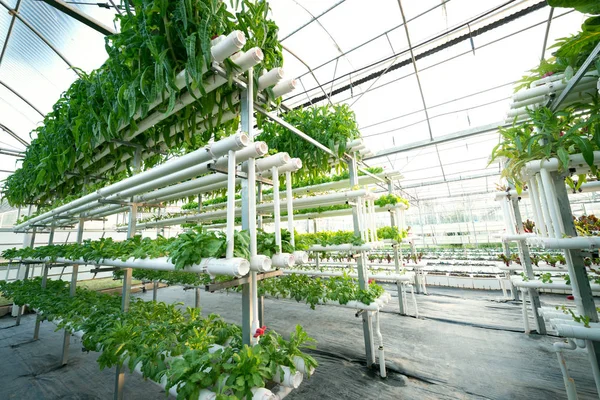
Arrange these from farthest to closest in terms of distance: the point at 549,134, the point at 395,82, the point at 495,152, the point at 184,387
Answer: the point at 395,82 < the point at 495,152 < the point at 549,134 < the point at 184,387

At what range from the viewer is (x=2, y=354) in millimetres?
3912

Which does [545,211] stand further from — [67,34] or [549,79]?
[67,34]

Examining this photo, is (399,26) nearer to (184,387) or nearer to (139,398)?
(184,387)

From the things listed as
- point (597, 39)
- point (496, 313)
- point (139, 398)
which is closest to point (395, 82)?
point (597, 39)

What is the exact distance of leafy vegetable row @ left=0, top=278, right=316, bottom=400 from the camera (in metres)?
1.27

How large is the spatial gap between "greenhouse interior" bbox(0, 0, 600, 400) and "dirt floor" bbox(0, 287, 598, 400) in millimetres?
33

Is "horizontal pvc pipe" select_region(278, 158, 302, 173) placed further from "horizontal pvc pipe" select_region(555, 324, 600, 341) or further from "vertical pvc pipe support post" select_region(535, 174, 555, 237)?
"horizontal pvc pipe" select_region(555, 324, 600, 341)

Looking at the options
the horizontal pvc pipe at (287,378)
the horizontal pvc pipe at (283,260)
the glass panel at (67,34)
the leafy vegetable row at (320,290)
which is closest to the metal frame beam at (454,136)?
the leafy vegetable row at (320,290)

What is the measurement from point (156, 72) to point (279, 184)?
244 cm

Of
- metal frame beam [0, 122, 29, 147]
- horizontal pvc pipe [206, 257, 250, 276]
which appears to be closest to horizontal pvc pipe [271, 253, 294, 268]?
horizontal pvc pipe [206, 257, 250, 276]

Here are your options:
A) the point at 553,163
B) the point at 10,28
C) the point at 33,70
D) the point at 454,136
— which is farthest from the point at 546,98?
the point at 33,70

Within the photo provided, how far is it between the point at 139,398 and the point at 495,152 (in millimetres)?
4596

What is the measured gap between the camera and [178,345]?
182cm

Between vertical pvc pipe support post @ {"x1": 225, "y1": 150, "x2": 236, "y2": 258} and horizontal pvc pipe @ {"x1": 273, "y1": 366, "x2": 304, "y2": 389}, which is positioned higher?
vertical pvc pipe support post @ {"x1": 225, "y1": 150, "x2": 236, "y2": 258}
